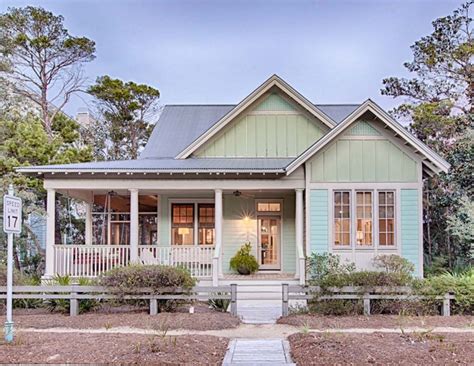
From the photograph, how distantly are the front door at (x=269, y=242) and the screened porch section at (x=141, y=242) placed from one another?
1718mm

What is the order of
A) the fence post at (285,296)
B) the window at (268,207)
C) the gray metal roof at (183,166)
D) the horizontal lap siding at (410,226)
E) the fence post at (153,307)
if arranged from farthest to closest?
the window at (268,207)
the gray metal roof at (183,166)
the horizontal lap siding at (410,226)
the fence post at (153,307)
the fence post at (285,296)

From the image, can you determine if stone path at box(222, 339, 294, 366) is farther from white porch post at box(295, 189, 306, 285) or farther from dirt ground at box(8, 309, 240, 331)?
white porch post at box(295, 189, 306, 285)

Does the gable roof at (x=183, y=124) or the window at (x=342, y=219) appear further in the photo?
the gable roof at (x=183, y=124)

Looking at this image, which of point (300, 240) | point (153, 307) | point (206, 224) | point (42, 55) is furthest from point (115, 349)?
point (42, 55)

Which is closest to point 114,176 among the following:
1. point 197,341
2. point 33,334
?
point 33,334

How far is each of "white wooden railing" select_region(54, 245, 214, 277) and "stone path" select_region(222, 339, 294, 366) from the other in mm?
6358

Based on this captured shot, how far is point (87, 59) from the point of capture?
24.5 meters

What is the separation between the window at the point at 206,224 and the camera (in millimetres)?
16734

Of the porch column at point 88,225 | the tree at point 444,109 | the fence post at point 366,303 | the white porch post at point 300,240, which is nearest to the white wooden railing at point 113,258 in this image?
the porch column at point 88,225

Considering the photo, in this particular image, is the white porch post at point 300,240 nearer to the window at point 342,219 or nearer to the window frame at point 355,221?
the window frame at point 355,221

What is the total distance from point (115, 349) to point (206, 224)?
31.4ft

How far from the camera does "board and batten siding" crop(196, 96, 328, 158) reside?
55.0 feet

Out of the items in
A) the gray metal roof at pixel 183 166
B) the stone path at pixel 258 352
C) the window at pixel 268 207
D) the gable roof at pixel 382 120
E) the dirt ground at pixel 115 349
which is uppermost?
the gable roof at pixel 382 120

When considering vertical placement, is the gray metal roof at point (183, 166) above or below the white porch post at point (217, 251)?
above
